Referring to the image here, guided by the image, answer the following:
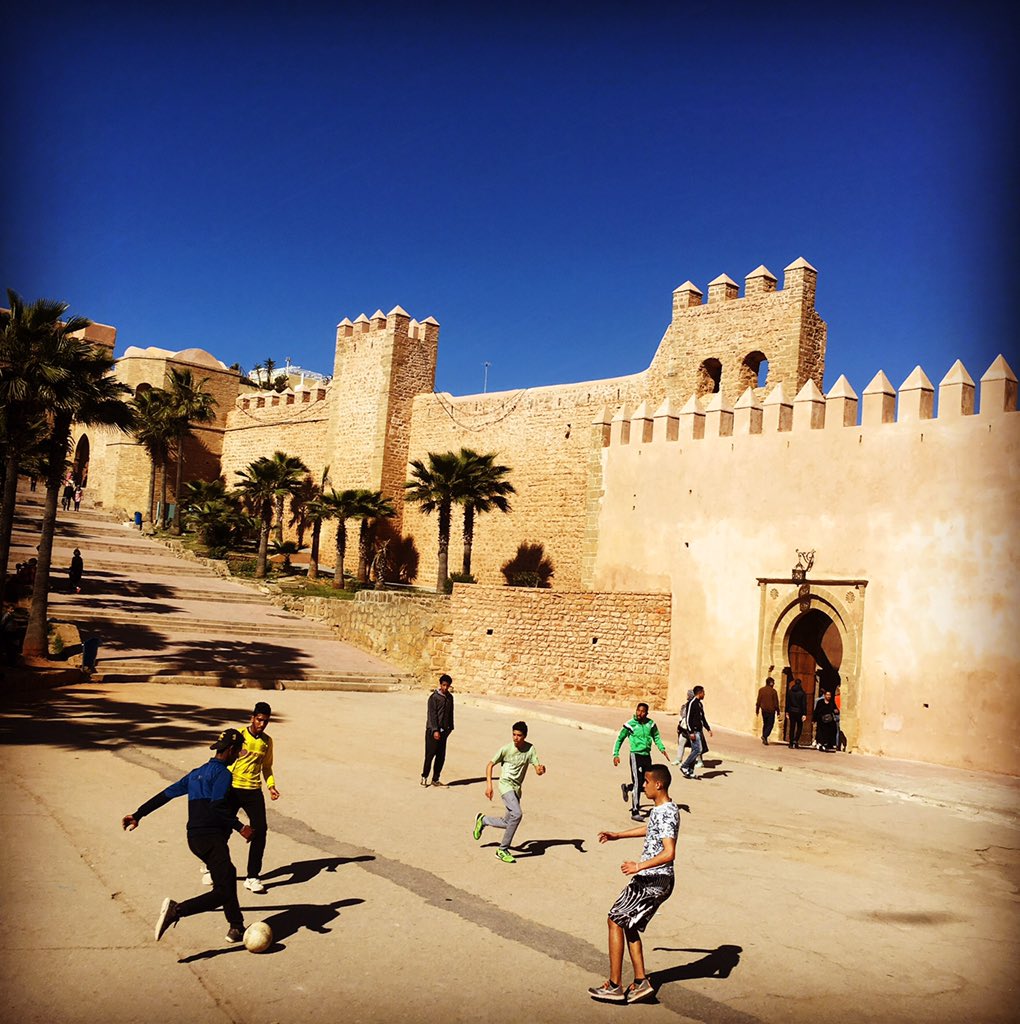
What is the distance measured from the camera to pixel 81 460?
186 feet

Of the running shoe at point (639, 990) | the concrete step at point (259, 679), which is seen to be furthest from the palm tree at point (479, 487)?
the running shoe at point (639, 990)

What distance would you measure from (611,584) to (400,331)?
67.4ft

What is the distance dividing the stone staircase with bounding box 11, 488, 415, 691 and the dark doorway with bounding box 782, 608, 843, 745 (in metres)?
8.24

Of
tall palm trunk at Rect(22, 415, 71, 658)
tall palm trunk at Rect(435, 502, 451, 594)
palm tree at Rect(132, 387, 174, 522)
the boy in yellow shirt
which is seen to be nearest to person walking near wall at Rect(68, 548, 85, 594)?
tall palm trunk at Rect(22, 415, 71, 658)

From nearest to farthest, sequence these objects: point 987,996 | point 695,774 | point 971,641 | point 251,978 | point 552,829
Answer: point 251,978 < point 987,996 < point 552,829 < point 695,774 < point 971,641

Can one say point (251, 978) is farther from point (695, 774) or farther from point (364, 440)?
point (364, 440)

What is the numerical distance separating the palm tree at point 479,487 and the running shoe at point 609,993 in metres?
25.7

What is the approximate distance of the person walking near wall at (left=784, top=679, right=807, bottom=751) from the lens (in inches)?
621

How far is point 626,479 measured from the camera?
20.4 m

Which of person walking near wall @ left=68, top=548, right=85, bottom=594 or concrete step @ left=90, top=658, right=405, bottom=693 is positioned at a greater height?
person walking near wall @ left=68, top=548, right=85, bottom=594

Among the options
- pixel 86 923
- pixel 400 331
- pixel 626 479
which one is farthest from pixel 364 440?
pixel 86 923

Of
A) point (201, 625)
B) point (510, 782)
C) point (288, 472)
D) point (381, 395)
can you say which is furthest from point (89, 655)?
point (381, 395)

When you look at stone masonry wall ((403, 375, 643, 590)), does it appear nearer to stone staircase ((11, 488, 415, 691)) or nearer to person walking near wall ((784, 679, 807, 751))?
stone staircase ((11, 488, 415, 691))

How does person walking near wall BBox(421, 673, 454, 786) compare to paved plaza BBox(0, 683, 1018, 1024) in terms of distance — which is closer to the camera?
paved plaza BBox(0, 683, 1018, 1024)
